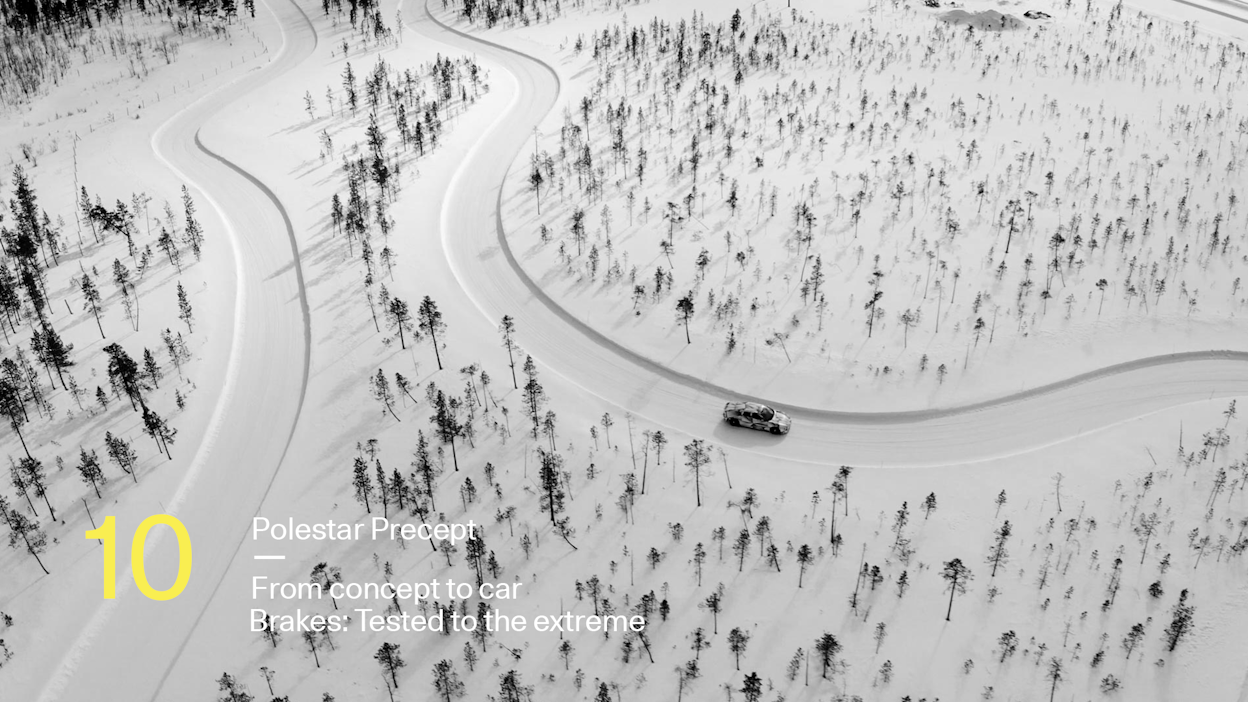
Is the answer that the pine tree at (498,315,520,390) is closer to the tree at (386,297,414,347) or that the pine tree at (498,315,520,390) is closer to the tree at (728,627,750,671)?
the tree at (386,297,414,347)

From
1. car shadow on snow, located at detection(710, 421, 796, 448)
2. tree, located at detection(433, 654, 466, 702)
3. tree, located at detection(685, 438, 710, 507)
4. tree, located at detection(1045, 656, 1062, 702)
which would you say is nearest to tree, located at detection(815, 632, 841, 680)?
tree, located at detection(1045, 656, 1062, 702)

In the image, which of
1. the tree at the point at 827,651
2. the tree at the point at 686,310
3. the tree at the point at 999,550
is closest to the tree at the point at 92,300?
the tree at the point at 686,310

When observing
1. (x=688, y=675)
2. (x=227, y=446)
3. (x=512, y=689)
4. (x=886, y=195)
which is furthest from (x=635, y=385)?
(x=886, y=195)

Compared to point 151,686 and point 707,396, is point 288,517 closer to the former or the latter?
point 151,686

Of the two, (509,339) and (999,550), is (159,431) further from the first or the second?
(999,550)

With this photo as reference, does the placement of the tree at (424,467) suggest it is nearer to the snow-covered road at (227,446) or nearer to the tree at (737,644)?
the snow-covered road at (227,446)
